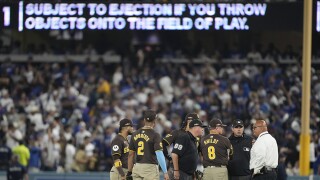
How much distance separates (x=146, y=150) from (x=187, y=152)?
72 centimetres

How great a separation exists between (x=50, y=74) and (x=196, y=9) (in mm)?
10013

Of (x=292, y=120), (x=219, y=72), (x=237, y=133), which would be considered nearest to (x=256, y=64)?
(x=219, y=72)

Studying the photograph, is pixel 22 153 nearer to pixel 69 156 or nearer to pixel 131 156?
pixel 69 156

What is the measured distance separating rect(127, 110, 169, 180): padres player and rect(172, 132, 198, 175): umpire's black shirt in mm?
382

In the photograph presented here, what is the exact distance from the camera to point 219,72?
3086cm

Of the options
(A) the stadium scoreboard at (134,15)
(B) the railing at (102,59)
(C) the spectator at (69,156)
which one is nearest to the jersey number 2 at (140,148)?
(A) the stadium scoreboard at (134,15)

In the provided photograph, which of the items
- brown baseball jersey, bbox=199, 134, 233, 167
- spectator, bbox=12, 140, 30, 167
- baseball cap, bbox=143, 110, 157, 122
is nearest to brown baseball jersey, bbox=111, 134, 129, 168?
baseball cap, bbox=143, 110, 157, 122

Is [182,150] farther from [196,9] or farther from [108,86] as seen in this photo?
[108,86]

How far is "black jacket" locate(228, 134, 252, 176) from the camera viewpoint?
1803 cm

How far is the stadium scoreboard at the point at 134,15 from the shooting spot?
842 inches

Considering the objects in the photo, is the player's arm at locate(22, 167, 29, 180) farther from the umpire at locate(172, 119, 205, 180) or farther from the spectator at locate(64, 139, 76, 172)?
the umpire at locate(172, 119, 205, 180)

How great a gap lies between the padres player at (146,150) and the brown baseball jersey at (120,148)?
353 mm

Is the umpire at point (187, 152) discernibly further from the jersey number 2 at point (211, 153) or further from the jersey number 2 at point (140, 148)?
the jersey number 2 at point (140, 148)

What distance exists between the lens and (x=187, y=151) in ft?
57.5
